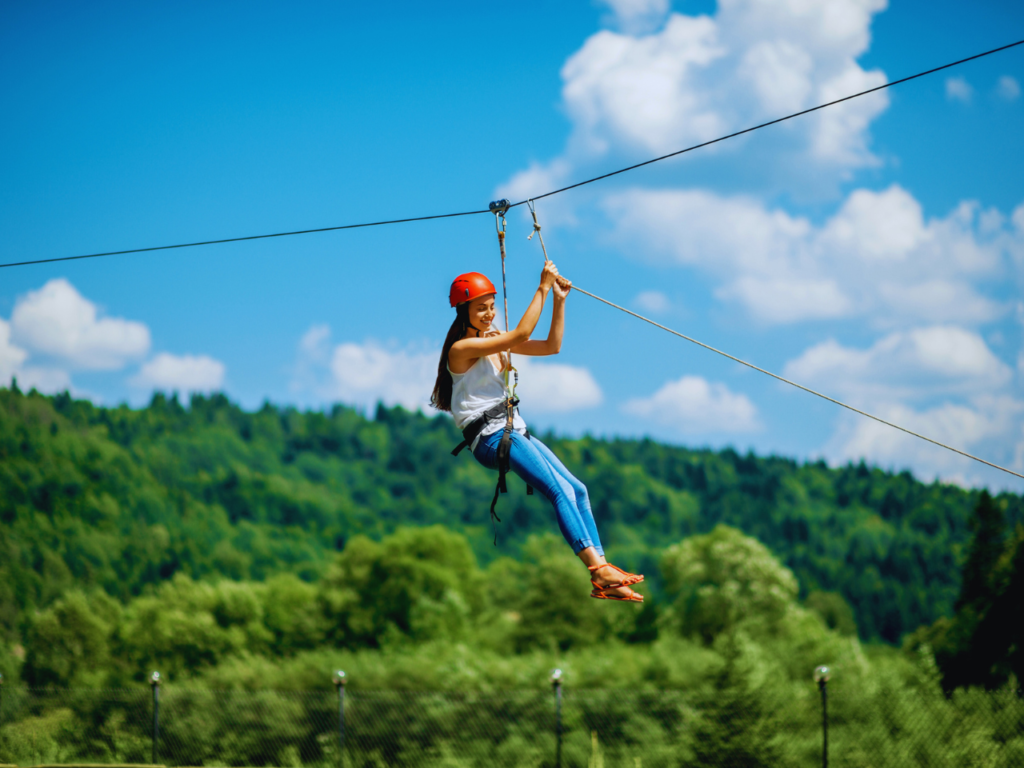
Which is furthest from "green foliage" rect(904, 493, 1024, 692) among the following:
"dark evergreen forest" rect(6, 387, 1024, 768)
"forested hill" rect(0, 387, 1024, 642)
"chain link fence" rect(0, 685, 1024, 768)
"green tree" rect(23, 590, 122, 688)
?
"forested hill" rect(0, 387, 1024, 642)

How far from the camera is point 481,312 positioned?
565 centimetres

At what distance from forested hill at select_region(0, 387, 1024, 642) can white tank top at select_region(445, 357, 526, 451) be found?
59562 mm

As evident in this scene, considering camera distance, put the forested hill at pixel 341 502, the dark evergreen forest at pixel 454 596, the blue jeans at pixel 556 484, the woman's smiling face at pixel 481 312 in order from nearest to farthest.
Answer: the blue jeans at pixel 556 484
the woman's smiling face at pixel 481 312
the dark evergreen forest at pixel 454 596
the forested hill at pixel 341 502

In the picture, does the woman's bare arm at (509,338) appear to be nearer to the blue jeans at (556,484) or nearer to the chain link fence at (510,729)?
the blue jeans at (556,484)

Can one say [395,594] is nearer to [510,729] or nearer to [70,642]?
[70,642]

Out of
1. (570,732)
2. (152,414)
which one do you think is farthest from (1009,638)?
(152,414)

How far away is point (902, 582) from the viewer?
251ft

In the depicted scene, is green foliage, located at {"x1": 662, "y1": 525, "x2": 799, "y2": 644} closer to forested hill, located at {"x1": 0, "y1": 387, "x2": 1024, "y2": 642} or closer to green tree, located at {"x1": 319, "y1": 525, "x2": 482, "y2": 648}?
green tree, located at {"x1": 319, "y1": 525, "x2": 482, "y2": 648}

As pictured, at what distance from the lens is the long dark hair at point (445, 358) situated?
18.6 feet

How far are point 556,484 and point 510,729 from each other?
18.2m

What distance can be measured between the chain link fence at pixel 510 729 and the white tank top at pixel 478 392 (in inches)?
470

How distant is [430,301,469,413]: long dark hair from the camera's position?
567 cm

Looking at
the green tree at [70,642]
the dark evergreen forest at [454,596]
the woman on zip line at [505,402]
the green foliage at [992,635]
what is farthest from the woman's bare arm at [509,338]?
the green tree at [70,642]

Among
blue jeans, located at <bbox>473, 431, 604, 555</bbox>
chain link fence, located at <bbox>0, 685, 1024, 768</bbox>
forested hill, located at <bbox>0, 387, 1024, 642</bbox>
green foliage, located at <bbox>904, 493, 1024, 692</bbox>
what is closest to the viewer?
blue jeans, located at <bbox>473, 431, 604, 555</bbox>
